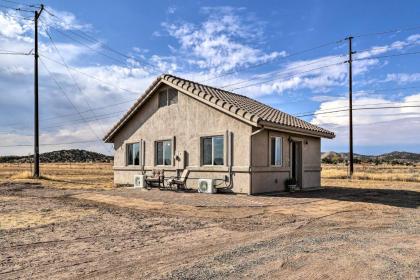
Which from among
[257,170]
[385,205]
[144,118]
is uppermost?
[144,118]

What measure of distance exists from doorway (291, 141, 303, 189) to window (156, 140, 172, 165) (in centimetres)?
570

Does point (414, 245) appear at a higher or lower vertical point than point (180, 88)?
lower

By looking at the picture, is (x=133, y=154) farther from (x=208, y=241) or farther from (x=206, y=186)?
(x=208, y=241)

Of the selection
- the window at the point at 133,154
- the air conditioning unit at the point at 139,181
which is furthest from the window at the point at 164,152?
the window at the point at 133,154

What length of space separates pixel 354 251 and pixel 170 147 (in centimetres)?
1317

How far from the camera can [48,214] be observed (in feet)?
33.7

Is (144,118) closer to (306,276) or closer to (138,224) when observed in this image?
(138,224)

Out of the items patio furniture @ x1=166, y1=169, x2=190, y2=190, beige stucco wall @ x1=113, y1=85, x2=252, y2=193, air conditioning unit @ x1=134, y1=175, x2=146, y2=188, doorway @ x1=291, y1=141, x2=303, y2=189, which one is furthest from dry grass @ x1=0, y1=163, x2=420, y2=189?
doorway @ x1=291, y1=141, x2=303, y2=189

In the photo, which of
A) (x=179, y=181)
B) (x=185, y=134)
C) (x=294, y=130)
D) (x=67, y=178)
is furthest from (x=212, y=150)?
(x=67, y=178)

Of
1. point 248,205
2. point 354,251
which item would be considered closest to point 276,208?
point 248,205

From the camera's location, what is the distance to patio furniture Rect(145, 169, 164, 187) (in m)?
18.4

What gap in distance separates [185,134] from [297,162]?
5.27 m

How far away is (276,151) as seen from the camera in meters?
16.6

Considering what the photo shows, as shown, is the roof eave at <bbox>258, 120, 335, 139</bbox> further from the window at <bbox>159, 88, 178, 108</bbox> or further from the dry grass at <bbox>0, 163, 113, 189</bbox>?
the dry grass at <bbox>0, 163, 113, 189</bbox>
